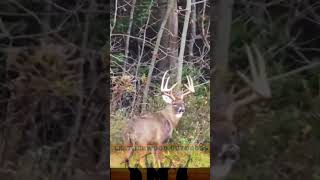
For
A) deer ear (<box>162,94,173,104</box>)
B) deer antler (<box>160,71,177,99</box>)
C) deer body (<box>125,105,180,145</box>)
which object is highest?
deer antler (<box>160,71,177,99</box>)

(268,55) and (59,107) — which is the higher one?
(268,55)

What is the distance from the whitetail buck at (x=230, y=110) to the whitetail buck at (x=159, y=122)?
22 centimetres

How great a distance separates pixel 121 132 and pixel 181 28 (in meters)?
0.73

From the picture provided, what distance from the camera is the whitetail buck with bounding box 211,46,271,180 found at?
10.6 feet

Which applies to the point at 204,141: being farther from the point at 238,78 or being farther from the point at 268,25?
the point at 268,25

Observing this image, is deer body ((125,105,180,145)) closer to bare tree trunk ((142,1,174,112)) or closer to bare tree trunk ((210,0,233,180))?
bare tree trunk ((142,1,174,112))

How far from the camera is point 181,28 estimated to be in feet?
10.7

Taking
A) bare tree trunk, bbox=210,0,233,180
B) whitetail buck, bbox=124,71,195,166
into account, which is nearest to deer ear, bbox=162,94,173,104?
whitetail buck, bbox=124,71,195,166

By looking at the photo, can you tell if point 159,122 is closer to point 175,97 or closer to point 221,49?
point 175,97

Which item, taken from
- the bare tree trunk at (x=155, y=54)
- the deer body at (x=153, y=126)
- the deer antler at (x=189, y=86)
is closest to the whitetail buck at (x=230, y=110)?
the deer antler at (x=189, y=86)

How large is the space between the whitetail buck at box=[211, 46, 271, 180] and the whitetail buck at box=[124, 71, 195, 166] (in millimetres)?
223

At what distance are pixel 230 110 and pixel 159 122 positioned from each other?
1.43 ft

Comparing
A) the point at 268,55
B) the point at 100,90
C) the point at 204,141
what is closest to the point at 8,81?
the point at 100,90

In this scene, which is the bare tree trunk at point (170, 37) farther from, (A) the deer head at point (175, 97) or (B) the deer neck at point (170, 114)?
(B) the deer neck at point (170, 114)
